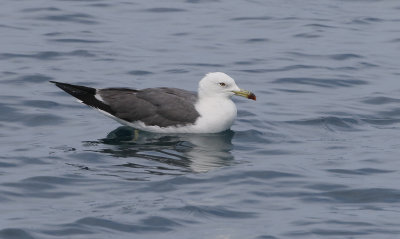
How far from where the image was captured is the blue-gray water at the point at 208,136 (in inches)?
480

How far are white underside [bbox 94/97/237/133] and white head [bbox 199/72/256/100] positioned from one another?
102 mm

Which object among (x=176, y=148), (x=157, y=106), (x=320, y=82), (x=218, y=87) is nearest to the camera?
(x=176, y=148)

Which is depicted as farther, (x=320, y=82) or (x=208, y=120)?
(x=320, y=82)

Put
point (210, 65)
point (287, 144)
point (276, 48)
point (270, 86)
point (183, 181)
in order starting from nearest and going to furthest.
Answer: point (183, 181) → point (287, 144) → point (270, 86) → point (210, 65) → point (276, 48)

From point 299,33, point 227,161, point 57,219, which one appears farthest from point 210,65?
point 57,219

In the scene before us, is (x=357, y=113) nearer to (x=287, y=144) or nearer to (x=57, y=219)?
(x=287, y=144)

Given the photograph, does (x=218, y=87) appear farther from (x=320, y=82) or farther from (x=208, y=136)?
(x=320, y=82)

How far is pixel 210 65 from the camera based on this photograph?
21.3 metres

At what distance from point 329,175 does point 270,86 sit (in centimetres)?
594

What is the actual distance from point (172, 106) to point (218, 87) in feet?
2.85

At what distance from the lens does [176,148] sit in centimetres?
1556

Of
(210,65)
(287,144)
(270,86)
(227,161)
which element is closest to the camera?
(227,161)

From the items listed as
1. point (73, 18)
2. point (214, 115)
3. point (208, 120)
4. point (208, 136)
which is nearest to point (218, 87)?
A: point (214, 115)

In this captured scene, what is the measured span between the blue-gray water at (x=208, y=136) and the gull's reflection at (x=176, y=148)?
0.10 feet
